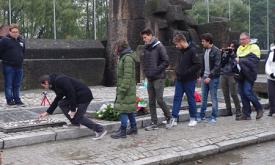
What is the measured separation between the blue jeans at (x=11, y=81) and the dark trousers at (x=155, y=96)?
3.34m

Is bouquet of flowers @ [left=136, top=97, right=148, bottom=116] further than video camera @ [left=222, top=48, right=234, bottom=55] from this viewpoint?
No

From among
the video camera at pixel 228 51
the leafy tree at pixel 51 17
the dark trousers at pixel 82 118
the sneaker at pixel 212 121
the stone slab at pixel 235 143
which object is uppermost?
the leafy tree at pixel 51 17

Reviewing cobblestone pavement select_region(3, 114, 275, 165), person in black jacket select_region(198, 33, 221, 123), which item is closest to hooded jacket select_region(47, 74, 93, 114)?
cobblestone pavement select_region(3, 114, 275, 165)

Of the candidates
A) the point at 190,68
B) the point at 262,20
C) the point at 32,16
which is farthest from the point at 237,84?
the point at 262,20

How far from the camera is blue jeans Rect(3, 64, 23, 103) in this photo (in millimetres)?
10188

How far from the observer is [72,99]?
7.50 metres

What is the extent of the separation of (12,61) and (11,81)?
44 cm

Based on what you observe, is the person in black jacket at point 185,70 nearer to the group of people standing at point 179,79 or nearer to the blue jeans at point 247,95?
the group of people standing at point 179,79

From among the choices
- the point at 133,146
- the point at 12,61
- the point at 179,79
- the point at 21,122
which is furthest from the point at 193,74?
the point at 12,61

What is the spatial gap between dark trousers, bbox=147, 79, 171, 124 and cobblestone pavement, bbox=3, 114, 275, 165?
12.1 inches

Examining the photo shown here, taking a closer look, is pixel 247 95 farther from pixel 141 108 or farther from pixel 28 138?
pixel 28 138

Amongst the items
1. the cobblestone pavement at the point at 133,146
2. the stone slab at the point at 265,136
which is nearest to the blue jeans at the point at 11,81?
the cobblestone pavement at the point at 133,146

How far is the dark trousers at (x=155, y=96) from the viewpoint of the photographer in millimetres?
8469

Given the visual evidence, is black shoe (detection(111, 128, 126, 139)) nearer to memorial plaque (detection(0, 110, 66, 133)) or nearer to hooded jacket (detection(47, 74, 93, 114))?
hooded jacket (detection(47, 74, 93, 114))
